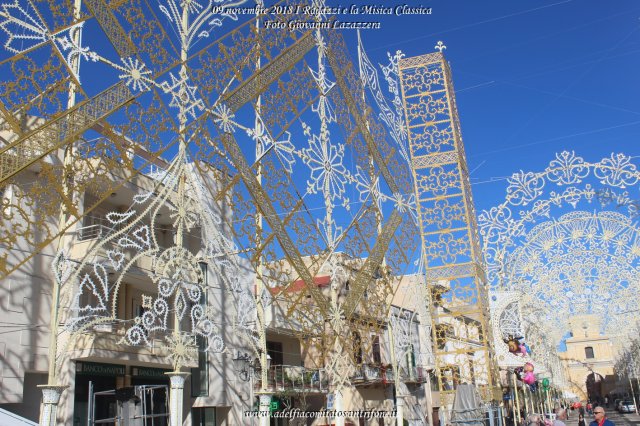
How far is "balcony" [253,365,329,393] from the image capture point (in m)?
19.0

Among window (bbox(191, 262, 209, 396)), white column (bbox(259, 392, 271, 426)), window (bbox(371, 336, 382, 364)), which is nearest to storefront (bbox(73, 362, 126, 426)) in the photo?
window (bbox(191, 262, 209, 396))

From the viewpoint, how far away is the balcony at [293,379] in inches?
746

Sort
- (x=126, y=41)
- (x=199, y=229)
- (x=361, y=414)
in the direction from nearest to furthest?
1. (x=126, y=41)
2. (x=199, y=229)
3. (x=361, y=414)

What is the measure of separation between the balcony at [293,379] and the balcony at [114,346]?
3738 millimetres

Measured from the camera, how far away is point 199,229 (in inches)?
727

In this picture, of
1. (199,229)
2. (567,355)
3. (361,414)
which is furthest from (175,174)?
(567,355)

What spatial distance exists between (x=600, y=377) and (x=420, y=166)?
60.3 metres

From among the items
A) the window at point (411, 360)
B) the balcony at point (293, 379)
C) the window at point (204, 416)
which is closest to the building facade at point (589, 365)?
the window at point (411, 360)

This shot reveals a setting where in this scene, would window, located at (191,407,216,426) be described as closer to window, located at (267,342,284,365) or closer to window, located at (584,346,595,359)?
window, located at (267,342,284,365)

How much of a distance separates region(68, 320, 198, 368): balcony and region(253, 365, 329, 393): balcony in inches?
147

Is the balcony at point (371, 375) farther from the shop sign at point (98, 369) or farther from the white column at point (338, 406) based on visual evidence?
the shop sign at point (98, 369)

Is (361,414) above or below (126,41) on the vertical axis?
below

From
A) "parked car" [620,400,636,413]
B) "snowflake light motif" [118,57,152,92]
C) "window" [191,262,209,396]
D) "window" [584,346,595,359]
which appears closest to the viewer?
"snowflake light motif" [118,57,152,92]

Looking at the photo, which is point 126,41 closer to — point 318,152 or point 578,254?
point 318,152
